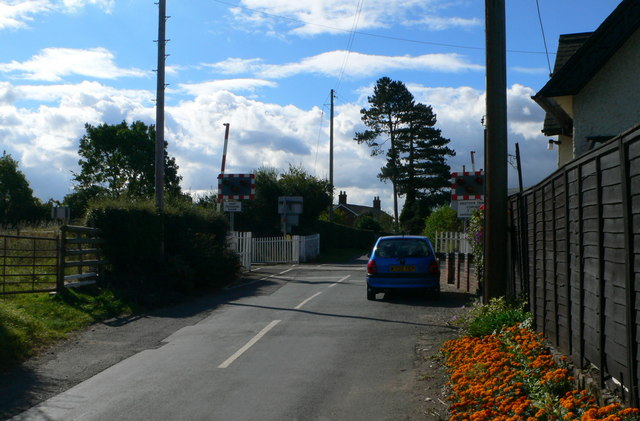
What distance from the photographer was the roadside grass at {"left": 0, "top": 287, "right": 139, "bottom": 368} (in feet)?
30.8

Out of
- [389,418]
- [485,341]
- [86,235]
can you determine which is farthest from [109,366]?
[86,235]

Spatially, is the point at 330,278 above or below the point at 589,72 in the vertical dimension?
below

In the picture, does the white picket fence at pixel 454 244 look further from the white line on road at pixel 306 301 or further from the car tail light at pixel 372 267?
the white line on road at pixel 306 301

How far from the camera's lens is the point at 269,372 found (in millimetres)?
8320

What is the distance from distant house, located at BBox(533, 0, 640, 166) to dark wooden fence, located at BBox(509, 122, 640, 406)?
4.46 m

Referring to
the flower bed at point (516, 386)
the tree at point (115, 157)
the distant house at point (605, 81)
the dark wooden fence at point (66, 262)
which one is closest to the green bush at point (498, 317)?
the flower bed at point (516, 386)

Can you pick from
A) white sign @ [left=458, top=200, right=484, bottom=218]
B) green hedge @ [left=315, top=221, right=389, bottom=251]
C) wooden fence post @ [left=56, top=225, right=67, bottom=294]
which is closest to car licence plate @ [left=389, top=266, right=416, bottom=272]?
white sign @ [left=458, top=200, right=484, bottom=218]

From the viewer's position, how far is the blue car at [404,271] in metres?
15.8

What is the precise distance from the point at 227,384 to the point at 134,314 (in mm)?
6801

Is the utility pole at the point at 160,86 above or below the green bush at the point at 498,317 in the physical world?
above

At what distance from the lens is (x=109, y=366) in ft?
29.1

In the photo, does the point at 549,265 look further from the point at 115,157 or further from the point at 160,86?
the point at 115,157

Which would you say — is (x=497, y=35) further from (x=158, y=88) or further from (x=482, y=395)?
(x=158, y=88)

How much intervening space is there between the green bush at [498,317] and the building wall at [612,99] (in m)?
3.26
